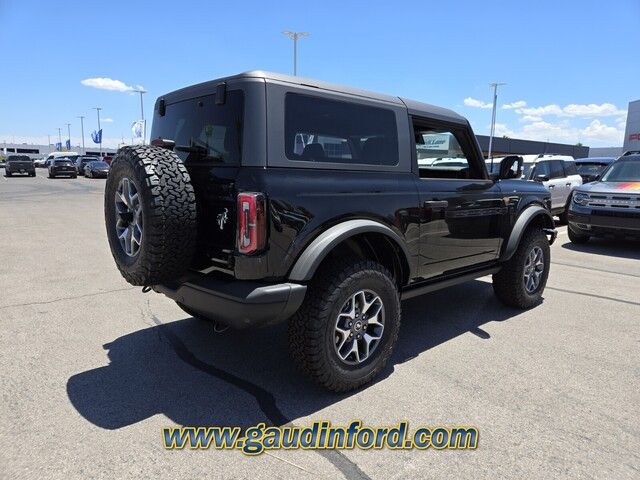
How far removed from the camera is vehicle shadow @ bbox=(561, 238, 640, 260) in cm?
807

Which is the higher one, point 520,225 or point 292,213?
point 292,213

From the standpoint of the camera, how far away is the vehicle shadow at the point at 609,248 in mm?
8070

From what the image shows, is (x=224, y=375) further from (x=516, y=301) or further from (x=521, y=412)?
(x=516, y=301)

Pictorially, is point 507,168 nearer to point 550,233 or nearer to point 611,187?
point 550,233

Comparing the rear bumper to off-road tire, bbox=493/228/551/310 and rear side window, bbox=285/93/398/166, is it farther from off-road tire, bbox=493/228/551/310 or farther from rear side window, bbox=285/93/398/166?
off-road tire, bbox=493/228/551/310

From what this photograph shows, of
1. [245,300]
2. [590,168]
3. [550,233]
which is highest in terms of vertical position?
[590,168]

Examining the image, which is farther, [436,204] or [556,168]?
[556,168]

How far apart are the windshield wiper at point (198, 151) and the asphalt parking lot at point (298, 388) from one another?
4.97ft

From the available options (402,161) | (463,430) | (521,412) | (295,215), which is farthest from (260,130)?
(521,412)

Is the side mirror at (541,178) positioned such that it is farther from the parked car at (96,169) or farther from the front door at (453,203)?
the parked car at (96,169)

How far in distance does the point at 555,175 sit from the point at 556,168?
24 centimetres

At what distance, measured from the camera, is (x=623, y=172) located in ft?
29.5

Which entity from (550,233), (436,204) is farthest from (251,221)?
(550,233)

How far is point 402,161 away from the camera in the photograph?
344cm
